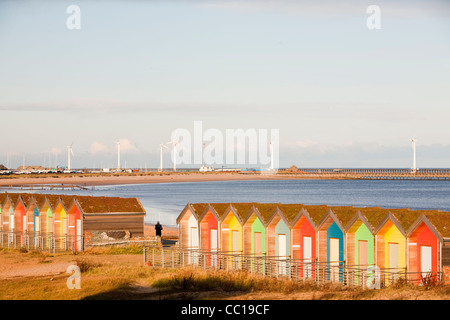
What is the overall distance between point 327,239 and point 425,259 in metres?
4.84

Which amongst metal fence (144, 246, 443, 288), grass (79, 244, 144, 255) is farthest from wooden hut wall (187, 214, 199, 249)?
grass (79, 244, 144, 255)

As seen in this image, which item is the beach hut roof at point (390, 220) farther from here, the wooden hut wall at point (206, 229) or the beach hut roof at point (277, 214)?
the wooden hut wall at point (206, 229)

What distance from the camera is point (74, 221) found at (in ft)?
137

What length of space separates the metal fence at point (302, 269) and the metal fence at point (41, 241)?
7280mm

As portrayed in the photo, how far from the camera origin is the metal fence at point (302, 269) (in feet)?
79.7

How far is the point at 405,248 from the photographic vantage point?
2458cm

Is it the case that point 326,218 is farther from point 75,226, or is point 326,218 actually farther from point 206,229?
point 75,226

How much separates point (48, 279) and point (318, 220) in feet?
37.7

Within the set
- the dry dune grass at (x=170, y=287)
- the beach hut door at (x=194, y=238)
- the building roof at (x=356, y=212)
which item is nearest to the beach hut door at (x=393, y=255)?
the building roof at (x=356, y=212)

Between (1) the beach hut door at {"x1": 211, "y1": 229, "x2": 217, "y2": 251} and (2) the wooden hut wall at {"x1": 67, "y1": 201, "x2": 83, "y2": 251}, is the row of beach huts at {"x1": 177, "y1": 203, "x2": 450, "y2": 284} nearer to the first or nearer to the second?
(1) the beach hut door at {"x1": 211, "y1": 229, "x2": 217, "y2": 251}

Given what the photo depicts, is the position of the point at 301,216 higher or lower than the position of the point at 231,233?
higher

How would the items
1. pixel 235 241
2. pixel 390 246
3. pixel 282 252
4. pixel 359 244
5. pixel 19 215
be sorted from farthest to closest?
pixel 19 215, pixel 235 241, pixel 282 252, pixel 359 244, pixel 390 246

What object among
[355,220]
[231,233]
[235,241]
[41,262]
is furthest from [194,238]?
[355,220]
